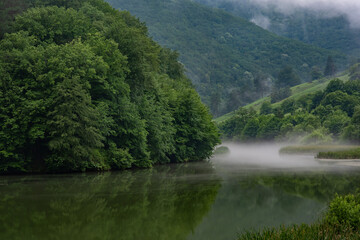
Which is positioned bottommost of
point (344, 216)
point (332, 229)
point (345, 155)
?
point (345, 155)

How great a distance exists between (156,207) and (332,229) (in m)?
10.3

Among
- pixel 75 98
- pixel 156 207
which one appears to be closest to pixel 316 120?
pixel 75 98

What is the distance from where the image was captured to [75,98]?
40719 mm

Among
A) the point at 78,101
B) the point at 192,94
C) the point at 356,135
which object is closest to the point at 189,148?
the point at 192,94

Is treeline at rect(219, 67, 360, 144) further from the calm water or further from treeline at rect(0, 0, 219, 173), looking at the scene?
the calm water

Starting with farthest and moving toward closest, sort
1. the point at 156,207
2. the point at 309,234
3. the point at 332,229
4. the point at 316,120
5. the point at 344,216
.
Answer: the point at 316,120 < the point at 156,207 < the point at 344,216 < the point at 332,229 < the point at 309,234

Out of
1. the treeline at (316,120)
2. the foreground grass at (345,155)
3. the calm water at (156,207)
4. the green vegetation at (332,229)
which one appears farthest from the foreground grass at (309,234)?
the treeline at (316,120)

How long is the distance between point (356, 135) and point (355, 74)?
113536 mm

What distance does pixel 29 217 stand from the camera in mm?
18719

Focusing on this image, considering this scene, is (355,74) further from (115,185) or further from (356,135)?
(115,185)

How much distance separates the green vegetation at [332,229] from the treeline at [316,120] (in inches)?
3428

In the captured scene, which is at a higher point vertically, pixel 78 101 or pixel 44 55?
pixel 44 55

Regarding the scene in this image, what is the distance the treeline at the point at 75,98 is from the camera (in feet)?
132

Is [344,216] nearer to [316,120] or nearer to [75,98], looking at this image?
[75,98]
